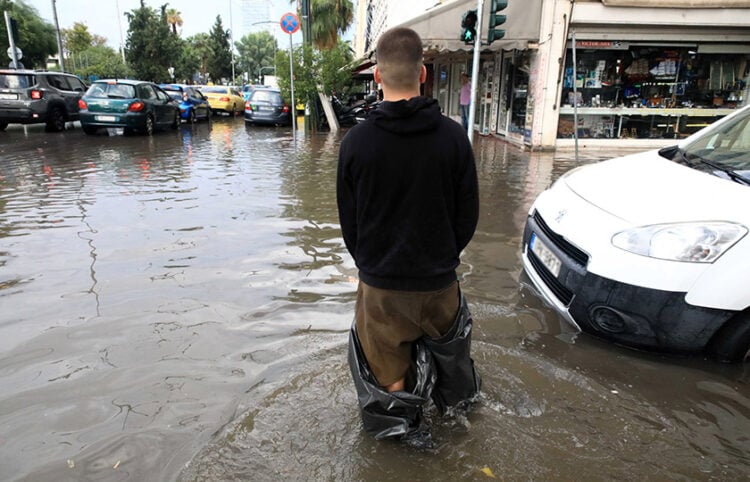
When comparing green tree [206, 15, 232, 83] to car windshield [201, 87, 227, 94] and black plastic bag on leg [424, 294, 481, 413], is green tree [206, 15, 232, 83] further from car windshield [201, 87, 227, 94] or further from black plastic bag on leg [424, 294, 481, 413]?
black plastic bag on leg [424, 294, 481, 413]

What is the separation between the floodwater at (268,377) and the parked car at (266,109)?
14171mm

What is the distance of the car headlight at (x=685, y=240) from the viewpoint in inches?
115

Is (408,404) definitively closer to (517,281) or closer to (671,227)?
(671,227)

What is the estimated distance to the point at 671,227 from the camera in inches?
120

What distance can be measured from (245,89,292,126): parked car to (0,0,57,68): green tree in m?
22.0

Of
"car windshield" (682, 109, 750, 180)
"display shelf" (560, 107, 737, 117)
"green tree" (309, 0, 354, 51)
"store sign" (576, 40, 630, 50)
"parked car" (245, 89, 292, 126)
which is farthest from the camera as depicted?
"green tree" (309, 0, 354, 51)

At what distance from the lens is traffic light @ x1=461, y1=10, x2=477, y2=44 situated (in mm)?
8137

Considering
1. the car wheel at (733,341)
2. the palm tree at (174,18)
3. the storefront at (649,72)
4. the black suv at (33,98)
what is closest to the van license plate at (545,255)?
the car wheel at (733,341)

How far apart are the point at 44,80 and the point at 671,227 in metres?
17.3

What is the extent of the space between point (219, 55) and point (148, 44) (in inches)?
1035

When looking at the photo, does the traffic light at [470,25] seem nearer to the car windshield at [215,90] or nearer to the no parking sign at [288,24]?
the no parking sign at [288,24]

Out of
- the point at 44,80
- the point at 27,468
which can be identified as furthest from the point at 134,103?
the point at 27,468

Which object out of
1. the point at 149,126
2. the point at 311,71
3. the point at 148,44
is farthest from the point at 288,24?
the point at 148,44

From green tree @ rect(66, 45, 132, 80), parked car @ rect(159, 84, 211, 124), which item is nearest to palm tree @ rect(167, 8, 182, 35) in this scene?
green tree @ rect(66, 45, 132, 80)
